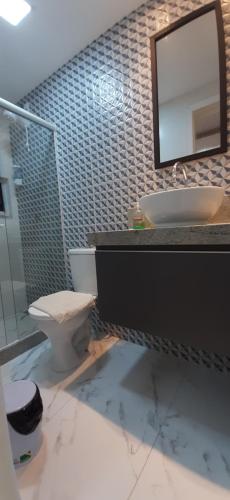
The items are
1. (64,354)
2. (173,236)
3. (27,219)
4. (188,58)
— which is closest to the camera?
(173,236)

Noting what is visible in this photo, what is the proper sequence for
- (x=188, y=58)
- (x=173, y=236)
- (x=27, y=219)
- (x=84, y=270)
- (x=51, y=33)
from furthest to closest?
1. (x=27, y=219)
2. (x=84, y=270)
3. (x=51, y=33)
4. (x=188, y=58)
5. (x=173, y=236)

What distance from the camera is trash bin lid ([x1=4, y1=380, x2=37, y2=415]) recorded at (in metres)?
0.86

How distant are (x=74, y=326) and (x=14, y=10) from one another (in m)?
1.81

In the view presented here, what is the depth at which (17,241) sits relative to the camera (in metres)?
2.10

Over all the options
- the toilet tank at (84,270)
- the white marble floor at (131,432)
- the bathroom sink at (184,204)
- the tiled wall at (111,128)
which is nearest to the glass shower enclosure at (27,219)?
the tiled wall at (111,128)

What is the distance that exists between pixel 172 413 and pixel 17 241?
1739 millimetres

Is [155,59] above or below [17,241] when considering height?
above

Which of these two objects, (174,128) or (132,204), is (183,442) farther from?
(174,128)

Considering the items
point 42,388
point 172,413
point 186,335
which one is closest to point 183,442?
point 172,413

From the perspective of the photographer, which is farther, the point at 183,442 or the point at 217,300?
the point at 183,442

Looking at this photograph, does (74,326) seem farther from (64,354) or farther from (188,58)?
(188,58)

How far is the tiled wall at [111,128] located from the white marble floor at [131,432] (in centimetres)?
27

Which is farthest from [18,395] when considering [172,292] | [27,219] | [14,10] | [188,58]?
[14,10]

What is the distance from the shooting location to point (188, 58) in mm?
1245
